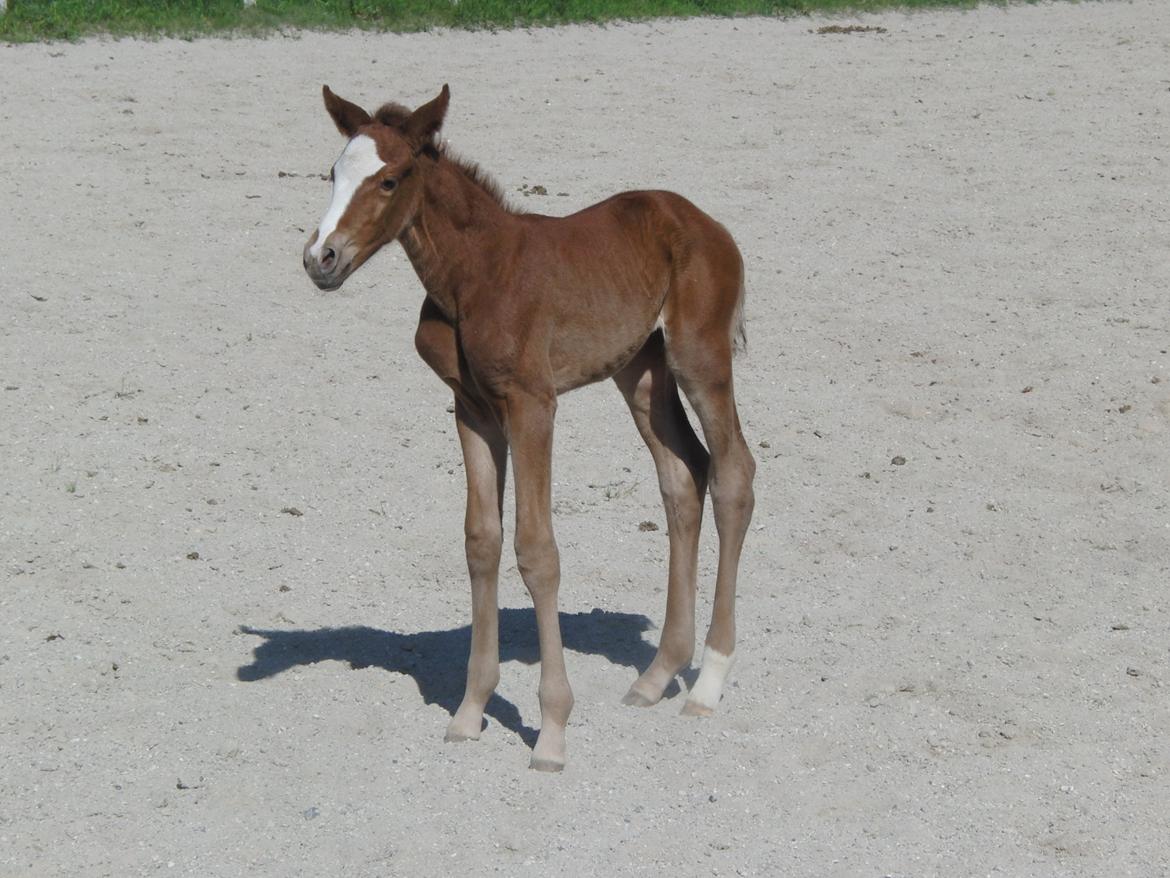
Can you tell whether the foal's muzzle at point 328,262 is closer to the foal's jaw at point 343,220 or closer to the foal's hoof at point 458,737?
the foal's jaw at point 343,220

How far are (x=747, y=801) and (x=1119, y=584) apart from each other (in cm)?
224

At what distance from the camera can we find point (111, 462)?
6.92 metres

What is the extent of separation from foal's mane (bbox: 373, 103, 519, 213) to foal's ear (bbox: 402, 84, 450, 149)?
30 mm

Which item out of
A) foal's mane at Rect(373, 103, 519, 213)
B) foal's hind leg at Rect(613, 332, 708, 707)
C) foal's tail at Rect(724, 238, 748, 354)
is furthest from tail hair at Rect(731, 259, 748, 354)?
foal's mane at Rect(373, 103, 519, 213)

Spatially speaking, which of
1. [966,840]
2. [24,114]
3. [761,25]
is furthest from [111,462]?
[761,25]

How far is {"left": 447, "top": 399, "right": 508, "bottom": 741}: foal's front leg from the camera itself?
5062 millimetres

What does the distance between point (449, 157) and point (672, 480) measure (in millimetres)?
1365

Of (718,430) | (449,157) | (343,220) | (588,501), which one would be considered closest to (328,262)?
(343,220)

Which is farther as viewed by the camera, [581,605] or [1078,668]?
[581,605]

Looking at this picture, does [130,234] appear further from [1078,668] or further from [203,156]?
[1078,668]

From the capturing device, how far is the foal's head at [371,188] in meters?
4.54

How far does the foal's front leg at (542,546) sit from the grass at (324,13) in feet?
29.0

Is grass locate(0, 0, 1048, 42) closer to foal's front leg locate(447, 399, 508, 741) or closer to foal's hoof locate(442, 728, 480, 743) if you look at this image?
foal's front leg locate(447, 399, 508, 741)

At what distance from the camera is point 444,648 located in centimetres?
584
